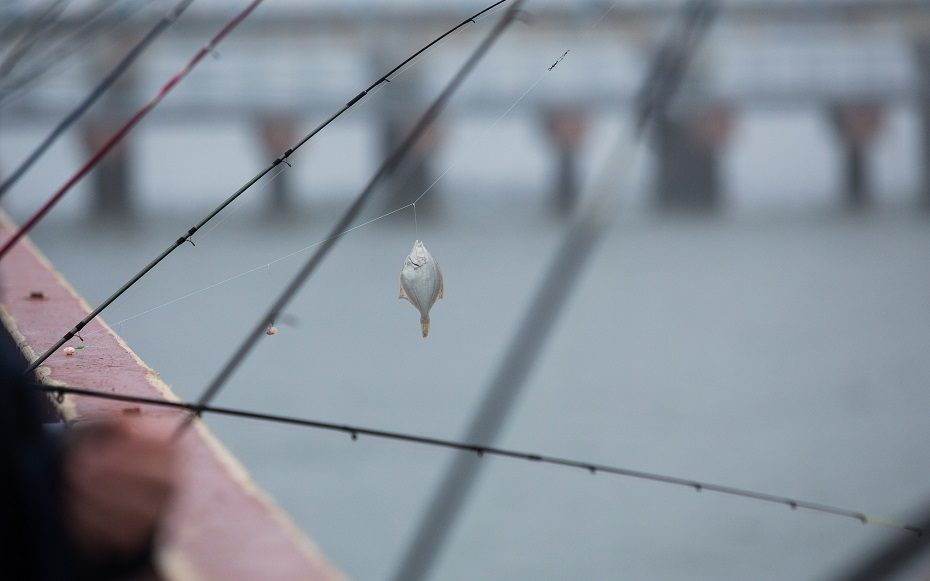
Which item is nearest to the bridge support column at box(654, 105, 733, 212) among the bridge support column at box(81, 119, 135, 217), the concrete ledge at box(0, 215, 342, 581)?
the bridge support column at box(81, 119, 135, 217)

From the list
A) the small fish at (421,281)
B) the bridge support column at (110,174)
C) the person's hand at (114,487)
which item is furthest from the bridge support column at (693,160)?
the person's hand at (114,487)

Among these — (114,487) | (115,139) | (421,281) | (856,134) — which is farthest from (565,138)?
(114,487)

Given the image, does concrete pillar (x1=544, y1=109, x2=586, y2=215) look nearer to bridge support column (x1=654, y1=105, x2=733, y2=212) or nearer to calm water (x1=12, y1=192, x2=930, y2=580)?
bridge support column (x1=654, y1=105, x2=733, y2=212)

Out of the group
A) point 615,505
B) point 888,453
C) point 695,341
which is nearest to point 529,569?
point 615,505

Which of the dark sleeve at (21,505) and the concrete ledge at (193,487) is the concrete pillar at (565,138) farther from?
the dark sleeve at (21,505)

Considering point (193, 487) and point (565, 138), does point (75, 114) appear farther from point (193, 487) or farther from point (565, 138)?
point (565, 138)
